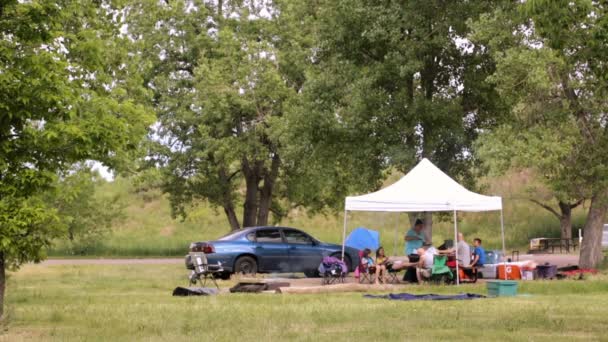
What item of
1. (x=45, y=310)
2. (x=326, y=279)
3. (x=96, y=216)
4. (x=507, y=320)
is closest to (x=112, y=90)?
(x=326, y=279)

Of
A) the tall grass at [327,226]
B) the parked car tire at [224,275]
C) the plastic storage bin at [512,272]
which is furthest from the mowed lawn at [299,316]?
the tall grass at [327,226]

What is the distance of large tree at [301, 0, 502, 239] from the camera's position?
3012cm

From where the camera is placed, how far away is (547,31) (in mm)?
14062

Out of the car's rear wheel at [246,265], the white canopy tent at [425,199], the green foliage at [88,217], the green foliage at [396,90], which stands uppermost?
the green foliage at [396,90]

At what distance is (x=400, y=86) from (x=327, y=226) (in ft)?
130

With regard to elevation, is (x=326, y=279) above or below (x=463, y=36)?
below

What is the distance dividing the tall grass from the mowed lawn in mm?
16811

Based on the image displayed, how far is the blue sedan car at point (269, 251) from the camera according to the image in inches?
1048

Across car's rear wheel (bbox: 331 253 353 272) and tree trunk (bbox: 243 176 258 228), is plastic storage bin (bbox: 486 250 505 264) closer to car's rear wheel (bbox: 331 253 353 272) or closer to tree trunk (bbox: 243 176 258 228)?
car's rear wheel (bbox: 331 253 353 272)

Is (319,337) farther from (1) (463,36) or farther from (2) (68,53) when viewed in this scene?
(1) (463,36)

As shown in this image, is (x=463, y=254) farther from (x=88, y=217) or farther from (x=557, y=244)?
(x=88, y=217)

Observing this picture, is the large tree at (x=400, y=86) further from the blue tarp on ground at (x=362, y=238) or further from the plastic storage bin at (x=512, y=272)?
the plastic storage bin at (x=512, y=272)

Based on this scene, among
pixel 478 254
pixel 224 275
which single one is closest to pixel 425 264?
pixel 478 254

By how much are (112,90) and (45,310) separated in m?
9.65
